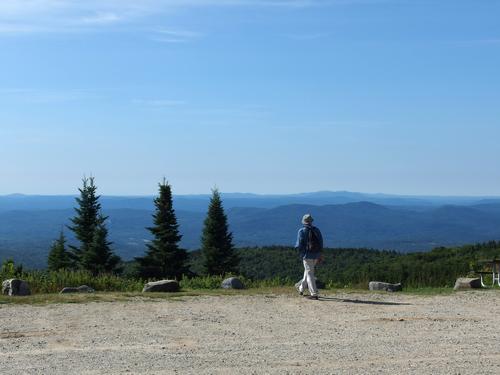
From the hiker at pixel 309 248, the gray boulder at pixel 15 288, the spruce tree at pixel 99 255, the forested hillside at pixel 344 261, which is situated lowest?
the forested hillside at pixel 344 261

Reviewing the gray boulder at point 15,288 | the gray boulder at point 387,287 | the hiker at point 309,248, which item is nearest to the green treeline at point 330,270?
the gray boulder at point 15,288

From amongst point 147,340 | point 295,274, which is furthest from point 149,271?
point 147,340

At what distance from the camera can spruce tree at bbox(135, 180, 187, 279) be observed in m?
47.7

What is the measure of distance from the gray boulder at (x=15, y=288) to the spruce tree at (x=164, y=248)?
28533 mm

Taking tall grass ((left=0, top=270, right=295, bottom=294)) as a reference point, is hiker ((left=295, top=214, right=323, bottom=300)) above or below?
above

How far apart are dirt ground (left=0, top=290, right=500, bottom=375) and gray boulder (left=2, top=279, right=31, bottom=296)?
238 centimetres

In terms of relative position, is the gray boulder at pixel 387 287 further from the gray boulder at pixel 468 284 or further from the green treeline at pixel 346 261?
the green treeline at pixel 346 261

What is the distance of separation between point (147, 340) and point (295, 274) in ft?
201

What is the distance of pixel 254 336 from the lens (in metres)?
12.7

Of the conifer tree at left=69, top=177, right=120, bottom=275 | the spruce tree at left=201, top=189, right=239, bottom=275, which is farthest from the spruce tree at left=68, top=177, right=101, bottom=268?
the spruce tree at left=201, top=189, right=239, bottom=275

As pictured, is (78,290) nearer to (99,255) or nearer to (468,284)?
(468,284)

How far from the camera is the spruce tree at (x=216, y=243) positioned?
52812mm

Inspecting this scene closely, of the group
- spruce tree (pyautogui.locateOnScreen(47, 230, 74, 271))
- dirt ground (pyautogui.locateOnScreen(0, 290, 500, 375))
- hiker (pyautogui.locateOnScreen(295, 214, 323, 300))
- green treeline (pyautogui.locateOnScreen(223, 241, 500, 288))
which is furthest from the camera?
spruce tree (pyautogui.locateOnScreen(47, 230, 74, 271))

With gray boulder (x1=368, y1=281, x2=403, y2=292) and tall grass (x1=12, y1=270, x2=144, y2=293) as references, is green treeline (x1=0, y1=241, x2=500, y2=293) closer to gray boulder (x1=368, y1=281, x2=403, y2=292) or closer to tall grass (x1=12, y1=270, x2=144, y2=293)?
tall grass (x1=12, y1=270, x2=144, y2=293)
